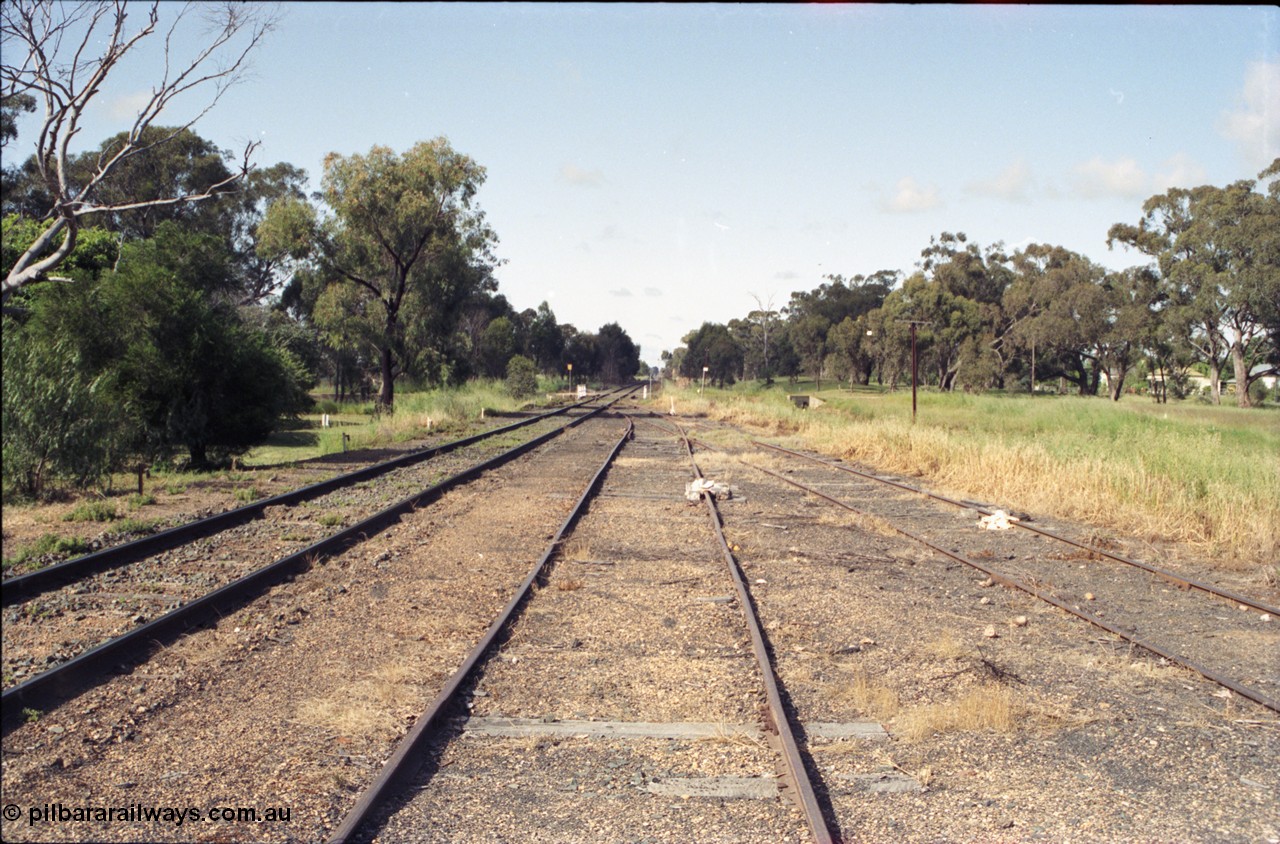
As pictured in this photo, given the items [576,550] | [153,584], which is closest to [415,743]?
[153,584]

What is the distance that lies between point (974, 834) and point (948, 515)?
11.3m

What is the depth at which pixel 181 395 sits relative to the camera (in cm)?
1825

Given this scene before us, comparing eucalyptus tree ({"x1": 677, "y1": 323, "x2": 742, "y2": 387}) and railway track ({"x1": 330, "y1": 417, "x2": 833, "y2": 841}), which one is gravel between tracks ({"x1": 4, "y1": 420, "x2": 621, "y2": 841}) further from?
eucalyptus tree ({"x1": 677, "y1": 323, "x2": 742, "y2": 387})

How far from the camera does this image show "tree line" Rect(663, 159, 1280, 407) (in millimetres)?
52906

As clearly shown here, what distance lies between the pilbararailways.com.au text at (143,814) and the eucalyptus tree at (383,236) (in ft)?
118

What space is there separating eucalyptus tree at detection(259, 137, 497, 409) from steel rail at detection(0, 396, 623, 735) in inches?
1114

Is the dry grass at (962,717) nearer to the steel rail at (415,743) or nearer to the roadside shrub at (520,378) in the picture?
the steel rail at (415,743)

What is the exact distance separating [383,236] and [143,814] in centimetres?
3741

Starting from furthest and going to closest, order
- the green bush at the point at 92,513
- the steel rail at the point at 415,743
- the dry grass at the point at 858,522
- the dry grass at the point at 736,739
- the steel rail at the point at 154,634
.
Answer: the dry grass at the point at 858,522, the green bush at the point at 92,513, the steel rail at the point at 154,634, the dry grass at the point at 736,739, the steel rail at the point at 415,743

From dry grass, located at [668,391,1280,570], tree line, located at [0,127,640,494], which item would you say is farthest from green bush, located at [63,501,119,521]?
dry grass, located at [668,391,1280,570]

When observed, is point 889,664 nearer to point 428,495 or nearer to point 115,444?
point 428,495

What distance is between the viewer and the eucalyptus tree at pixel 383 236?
1517 inches

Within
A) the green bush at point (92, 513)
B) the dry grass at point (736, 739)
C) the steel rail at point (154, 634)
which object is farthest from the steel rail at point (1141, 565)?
the green bush at point (92, 513)

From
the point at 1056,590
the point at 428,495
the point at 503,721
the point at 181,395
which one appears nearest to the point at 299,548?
the point at 428,495
